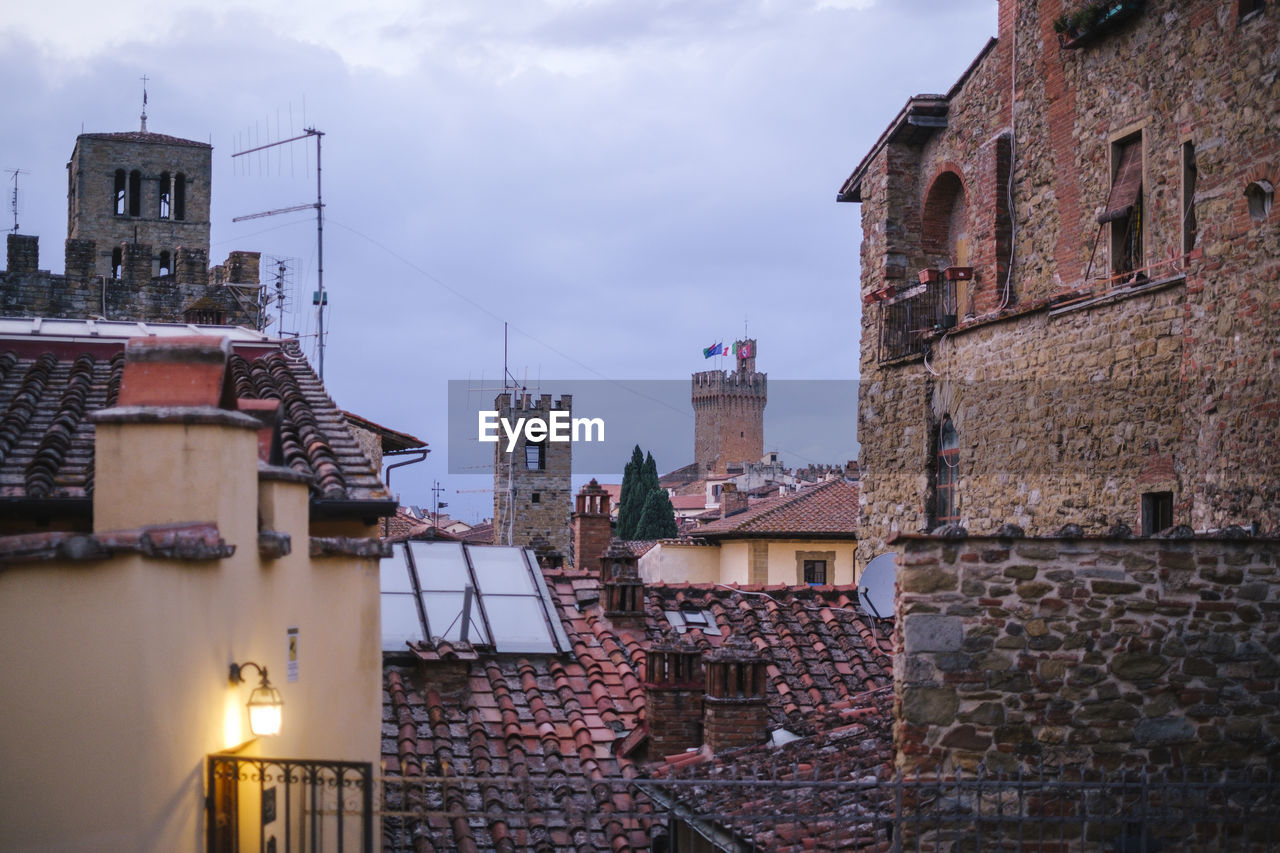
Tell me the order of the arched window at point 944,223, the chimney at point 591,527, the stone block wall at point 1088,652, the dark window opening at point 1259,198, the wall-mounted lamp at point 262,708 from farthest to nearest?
the chimney at point 591,527 → the arched window at point 944,223 → the dark window opening at point 1259,198 → the stone block wall at point 1088,652 → the wall-mounted lamp at point 262,708

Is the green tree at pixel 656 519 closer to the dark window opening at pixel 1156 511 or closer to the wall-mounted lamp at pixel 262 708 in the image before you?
the dark window opening at pixel 1156 511

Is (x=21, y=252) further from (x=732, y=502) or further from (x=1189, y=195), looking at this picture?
(x=1189, y=195)

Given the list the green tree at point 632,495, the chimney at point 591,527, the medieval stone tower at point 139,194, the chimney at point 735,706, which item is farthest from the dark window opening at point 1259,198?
the green tree at point 632,495

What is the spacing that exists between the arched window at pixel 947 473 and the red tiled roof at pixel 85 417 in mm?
6976

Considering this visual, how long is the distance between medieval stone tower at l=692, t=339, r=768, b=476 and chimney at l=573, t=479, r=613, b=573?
86.9 m

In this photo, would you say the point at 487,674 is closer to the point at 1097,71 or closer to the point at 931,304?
the point at 931,304

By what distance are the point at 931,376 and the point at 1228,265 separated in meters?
5.30

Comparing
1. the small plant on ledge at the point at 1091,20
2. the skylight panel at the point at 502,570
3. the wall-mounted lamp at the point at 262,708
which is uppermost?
the small plant on ledge at the point at 1091,20

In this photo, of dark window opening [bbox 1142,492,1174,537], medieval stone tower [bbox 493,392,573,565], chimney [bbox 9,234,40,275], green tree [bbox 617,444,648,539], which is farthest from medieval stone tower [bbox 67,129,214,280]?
dark window opening [bbox 1142,492,1174,537]

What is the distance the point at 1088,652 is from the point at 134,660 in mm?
5035

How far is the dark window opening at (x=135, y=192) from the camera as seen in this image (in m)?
43.5

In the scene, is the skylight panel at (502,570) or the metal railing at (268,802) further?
the skylight panel at (502,570)

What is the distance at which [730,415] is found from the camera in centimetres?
10900

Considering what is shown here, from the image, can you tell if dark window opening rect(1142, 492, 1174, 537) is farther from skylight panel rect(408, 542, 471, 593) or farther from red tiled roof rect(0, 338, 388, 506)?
skylight panel rect(408, 542, 471, 593)
